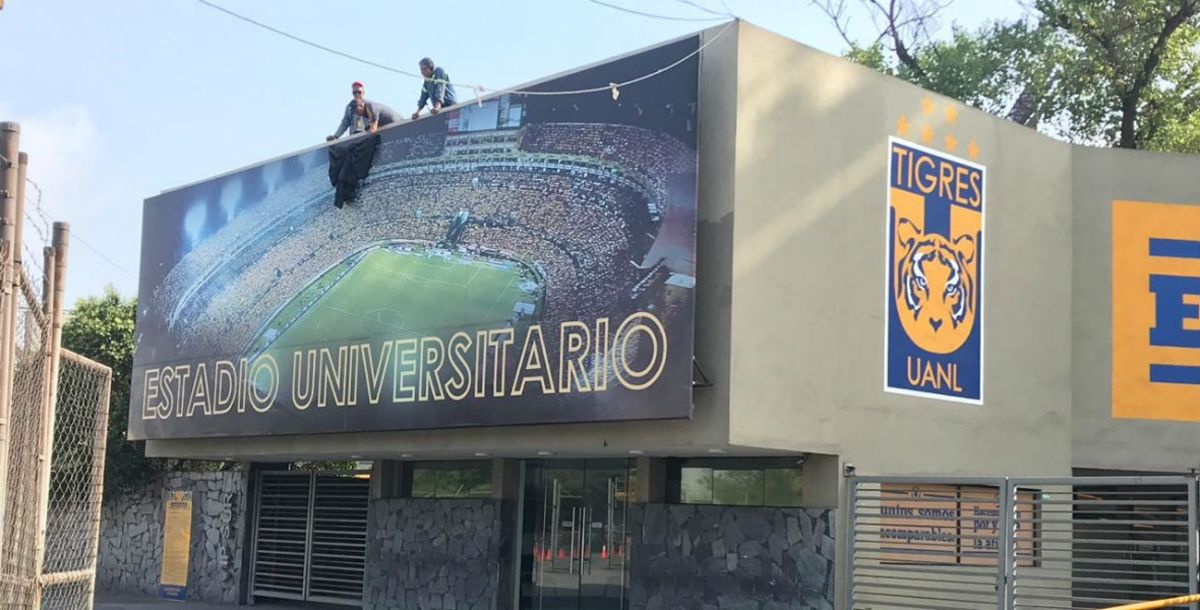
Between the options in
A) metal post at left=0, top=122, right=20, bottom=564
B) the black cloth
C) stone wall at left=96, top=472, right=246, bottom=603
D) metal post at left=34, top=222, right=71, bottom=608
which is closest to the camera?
metal post at left=0, top=122, right=20, bottom=564

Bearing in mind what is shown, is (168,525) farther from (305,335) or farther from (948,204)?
(948,204)

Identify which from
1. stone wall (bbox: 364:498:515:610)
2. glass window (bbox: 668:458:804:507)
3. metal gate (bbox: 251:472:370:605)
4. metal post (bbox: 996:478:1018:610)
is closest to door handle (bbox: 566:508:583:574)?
stone wall (bbox: 364:498:515:610)

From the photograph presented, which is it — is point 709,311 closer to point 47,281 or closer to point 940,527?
point 940,527

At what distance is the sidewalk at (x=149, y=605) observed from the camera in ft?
79.4

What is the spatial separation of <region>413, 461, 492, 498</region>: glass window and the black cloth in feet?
15.0

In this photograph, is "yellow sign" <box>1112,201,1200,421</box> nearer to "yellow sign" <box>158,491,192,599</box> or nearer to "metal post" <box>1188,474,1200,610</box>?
"metal post" <box>1188,474,1200,610</box>

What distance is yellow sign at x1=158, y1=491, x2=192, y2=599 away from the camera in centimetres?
2639

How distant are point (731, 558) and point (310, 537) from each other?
34.8 ft

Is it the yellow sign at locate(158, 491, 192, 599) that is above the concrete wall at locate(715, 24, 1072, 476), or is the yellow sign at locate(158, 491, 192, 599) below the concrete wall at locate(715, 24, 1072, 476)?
below

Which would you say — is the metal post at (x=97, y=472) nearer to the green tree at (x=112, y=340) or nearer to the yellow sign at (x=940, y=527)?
the yellow sign at (x=940, y=527)

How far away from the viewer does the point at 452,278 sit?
740 inches

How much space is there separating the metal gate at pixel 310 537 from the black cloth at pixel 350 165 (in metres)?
5.81

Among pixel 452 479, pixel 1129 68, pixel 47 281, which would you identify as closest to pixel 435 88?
pixel 452 479

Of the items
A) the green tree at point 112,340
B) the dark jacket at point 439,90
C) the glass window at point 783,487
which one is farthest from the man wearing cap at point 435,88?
the green tree at point 112,340
